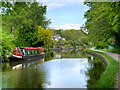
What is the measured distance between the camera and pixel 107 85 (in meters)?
6.88

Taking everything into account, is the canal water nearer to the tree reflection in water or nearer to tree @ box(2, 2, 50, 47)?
the tree reflection in water

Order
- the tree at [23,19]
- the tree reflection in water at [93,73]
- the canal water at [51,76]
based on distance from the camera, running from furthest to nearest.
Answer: the tree at [23,19], the tree reflection in water at [93,73], the canal water at [51,76]

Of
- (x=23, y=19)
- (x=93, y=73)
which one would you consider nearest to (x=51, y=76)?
(x=93, y=73)

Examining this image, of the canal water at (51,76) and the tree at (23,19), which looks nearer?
the canal water at (51,76)

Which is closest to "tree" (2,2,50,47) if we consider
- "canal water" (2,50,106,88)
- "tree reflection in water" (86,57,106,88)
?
"canal water" (2,50,106,88)

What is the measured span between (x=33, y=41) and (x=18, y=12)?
892 cm

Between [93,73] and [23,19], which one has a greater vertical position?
[23,19]

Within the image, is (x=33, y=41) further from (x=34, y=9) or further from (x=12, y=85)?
(x=12, y=85)

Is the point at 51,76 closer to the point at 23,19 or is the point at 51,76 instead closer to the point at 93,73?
the point at 93,73

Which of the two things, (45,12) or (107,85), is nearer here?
Result: (107,85)

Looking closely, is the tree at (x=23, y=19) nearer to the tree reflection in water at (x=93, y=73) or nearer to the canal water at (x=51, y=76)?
the canal water at (x=51, y=76)

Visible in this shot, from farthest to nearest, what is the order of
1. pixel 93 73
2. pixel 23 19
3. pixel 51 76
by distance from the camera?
pixel 23 19 < pixel 93 73 < pixel 51 76

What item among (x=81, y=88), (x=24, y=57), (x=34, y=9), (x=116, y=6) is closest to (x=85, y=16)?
(x=34, y=9)

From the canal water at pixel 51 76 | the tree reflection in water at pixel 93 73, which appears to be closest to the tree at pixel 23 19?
the canal water at pixel 51 76
